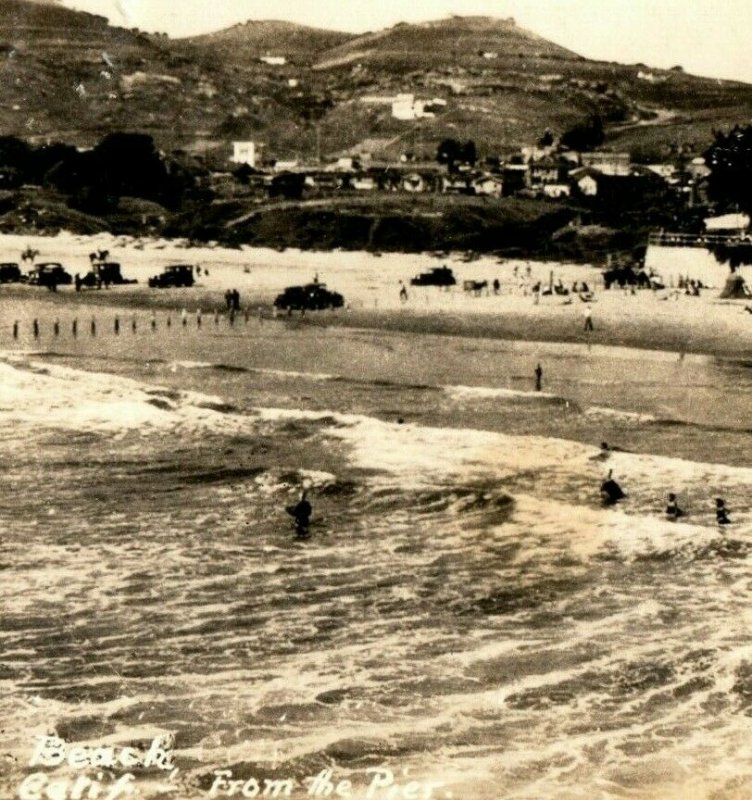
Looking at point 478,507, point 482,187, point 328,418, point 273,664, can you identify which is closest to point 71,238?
point 482,187

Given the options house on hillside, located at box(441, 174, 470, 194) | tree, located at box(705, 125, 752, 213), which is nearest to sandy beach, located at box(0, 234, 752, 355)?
tree, located at box(705, 125, 752, 213)

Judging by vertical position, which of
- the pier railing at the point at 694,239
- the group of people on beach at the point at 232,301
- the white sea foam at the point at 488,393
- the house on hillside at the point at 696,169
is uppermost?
the house on hillside at the point at 696,169

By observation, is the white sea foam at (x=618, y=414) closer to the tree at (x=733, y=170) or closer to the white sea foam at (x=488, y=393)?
the white sea foam at (x=488, y=393)

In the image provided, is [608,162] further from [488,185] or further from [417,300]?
[417,300]

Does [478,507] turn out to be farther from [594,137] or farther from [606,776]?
[594,137]

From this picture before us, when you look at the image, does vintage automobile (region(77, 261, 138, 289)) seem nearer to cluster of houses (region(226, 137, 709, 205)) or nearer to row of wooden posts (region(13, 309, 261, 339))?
row of wooden posts (region(13, 309, 261, 339))

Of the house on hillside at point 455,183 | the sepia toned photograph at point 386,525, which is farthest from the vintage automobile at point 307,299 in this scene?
the house on hillside at point 455,183
